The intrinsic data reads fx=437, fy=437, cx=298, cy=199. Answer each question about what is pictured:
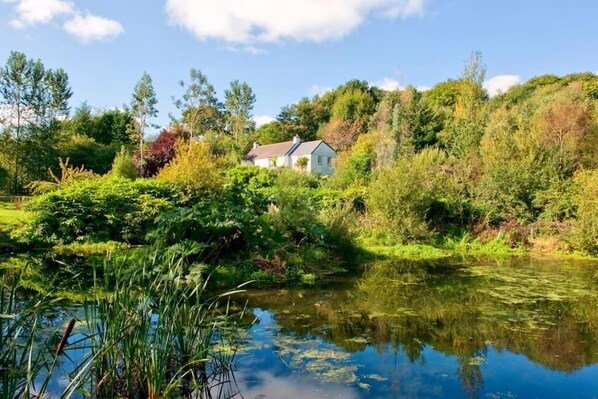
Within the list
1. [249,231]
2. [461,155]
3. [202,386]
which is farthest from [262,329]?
[461,155]

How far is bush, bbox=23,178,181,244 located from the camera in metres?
12.2

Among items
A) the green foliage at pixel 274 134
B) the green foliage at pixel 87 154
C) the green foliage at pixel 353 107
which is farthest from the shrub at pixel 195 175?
the green foliage at pixel 274 134

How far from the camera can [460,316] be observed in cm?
737

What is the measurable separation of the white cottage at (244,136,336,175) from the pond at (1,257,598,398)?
30.8 metres

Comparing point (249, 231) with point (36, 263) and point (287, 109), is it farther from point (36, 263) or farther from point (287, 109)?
point (287, 109)

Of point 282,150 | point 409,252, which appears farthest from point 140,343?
point 282,150

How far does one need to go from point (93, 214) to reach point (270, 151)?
32573 millimetres

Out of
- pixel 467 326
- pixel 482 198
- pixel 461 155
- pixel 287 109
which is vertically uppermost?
pixel 287 109

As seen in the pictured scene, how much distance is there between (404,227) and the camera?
1647 cm

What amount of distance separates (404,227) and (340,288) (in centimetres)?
791

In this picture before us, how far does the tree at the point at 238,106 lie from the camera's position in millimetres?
56150

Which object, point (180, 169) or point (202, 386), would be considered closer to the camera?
point (202, 386)

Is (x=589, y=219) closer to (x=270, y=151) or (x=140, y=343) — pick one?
(x=140, y=343)

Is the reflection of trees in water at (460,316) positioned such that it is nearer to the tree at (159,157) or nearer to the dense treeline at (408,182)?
the dense treeline at (408,182)
